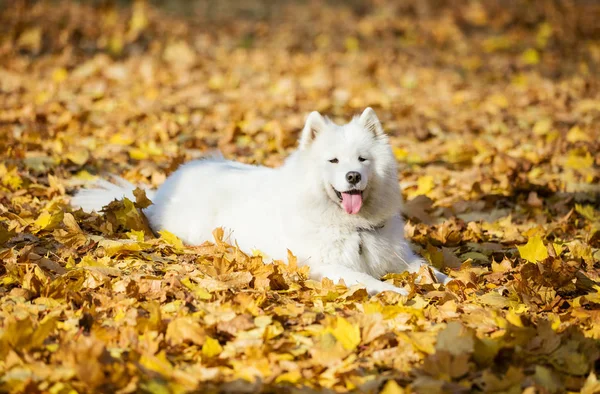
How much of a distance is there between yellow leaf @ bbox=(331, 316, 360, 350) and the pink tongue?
101 centimetres

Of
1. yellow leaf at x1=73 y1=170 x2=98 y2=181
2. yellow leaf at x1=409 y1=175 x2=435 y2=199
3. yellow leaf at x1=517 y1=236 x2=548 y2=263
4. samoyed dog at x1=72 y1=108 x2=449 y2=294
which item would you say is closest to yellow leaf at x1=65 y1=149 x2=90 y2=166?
yellow leaf at x1=73 y1=170 x2=98 y2=181

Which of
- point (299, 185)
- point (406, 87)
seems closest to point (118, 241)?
point (299, 185)

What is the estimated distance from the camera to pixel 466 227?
18.7ft

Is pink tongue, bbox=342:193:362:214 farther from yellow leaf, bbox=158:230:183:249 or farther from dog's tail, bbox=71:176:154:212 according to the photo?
dog's tail, bbox=71:176:154:212

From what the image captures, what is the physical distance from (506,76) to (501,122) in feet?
9.65

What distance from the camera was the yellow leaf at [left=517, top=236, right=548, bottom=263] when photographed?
470cm

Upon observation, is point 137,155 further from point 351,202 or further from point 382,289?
point 382,289

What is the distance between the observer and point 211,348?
328 centimetres

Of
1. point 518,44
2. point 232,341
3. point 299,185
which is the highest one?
point 518,44

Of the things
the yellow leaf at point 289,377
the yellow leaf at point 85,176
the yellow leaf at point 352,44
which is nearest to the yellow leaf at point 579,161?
the yellow leaf at point 85,176

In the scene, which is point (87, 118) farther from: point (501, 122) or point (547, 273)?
point (547, 273)

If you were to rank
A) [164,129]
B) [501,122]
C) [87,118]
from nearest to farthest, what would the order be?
[164,129], [87,118], [501,122]

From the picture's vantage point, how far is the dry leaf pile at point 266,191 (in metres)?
3.24

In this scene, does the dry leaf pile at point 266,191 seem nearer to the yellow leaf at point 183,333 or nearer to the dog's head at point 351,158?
the yellow leaf at point 183,333
